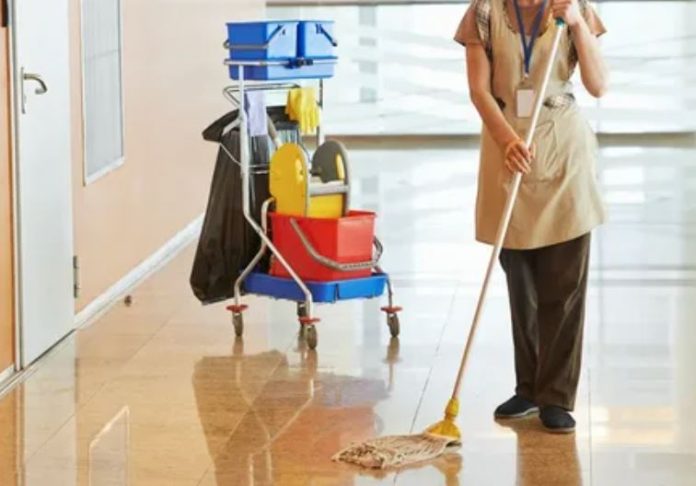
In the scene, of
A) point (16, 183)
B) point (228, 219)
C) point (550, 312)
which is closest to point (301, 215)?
point (228, 219)

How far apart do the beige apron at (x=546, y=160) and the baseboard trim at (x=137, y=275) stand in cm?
243

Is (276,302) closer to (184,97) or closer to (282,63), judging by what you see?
(282,63)

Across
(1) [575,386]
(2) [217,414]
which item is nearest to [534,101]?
(1) [575,386]

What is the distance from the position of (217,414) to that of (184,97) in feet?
12.5

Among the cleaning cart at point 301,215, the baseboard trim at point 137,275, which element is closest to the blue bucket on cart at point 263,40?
the cleaning cart at point 301,215

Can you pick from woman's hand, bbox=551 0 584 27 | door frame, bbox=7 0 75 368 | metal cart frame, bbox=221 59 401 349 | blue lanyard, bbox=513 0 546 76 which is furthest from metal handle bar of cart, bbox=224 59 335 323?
woman's hand, bbox=551 0 584 27

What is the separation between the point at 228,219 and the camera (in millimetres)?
6902

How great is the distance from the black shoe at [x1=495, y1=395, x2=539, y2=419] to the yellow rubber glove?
6.15ft

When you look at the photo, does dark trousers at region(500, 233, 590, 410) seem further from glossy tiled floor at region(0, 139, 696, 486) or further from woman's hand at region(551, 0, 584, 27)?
woman's hand at region(551, 0, 584, 27)

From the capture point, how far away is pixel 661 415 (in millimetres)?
5539

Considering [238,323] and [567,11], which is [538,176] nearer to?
[567,11]

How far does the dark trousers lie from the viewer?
17.3ft

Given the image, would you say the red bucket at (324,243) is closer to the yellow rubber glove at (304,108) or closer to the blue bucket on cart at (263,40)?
the yellow rubber glove at (304,108)

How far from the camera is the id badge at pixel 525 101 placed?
514 cm
